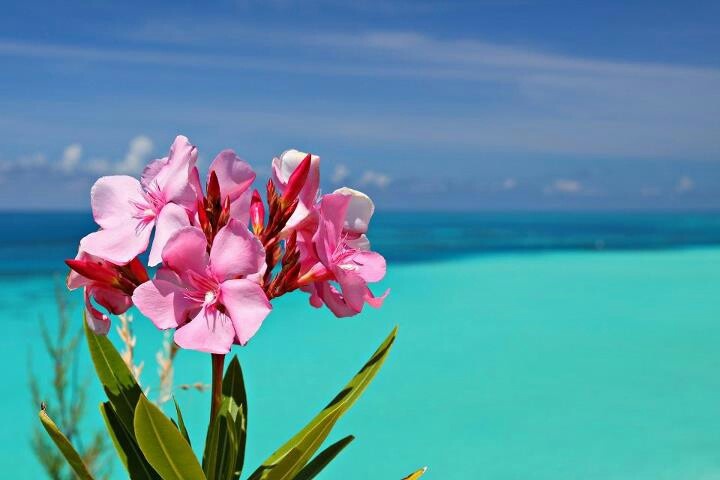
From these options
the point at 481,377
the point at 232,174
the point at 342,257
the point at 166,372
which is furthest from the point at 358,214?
the point at 481,377

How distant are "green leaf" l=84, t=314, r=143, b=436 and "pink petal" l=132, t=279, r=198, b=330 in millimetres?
325

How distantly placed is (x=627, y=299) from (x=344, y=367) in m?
6.39

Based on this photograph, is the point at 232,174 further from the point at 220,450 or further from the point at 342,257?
the point at 220,450

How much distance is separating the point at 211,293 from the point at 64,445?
0.35 m

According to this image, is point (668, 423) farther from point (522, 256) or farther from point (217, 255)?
point (522, 256)

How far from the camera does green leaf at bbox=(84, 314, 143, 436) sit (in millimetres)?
1194

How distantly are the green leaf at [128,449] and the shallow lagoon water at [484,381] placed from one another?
3689 mm

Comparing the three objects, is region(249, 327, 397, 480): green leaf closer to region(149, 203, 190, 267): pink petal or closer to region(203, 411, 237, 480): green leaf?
region(203, 411, 237, 480): green leaf

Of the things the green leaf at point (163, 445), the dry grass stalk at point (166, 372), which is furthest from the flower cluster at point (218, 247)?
the dry grass stalk at point (166, 372)

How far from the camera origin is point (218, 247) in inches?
35.6

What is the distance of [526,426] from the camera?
7266 mm

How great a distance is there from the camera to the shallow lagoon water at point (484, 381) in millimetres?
6582

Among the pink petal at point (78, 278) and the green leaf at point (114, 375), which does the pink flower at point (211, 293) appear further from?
the green leaf at point (114, 375)

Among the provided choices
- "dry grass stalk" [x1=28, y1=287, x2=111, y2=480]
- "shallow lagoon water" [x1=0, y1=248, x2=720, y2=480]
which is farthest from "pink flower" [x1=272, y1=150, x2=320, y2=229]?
"shallow lagoon water" [x1=0, y1=248, x2=720, y2=480]
